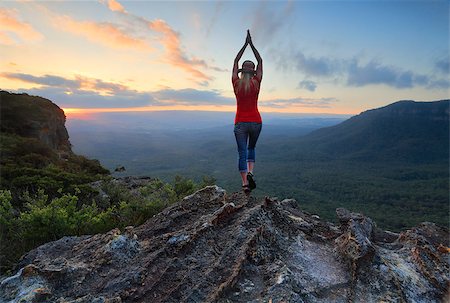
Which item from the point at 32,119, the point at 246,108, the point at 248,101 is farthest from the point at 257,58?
the point at 32,119

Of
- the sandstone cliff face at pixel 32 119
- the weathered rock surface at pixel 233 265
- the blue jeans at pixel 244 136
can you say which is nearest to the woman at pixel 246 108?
the blue jeans at pixel 244 136

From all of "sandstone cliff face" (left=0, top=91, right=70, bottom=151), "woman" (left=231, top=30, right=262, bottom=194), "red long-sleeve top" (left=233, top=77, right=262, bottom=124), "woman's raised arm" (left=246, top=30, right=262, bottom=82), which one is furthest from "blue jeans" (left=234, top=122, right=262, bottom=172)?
"sandstone cliff face" (left=0, top=91, right=70, bottom=151)

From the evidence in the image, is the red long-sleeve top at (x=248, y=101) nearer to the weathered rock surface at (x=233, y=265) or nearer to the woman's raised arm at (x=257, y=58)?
the woman's raised arm at (x=257, y=58)

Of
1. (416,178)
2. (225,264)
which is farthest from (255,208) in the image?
(416,178)

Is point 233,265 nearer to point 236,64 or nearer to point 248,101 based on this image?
point 248,101

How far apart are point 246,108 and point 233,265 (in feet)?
13.5

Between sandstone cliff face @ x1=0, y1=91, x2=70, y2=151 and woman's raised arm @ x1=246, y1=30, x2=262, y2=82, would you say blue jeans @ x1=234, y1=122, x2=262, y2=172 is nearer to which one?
woman's raised arm @ x1=246, y1=30, x2=262, y2=82

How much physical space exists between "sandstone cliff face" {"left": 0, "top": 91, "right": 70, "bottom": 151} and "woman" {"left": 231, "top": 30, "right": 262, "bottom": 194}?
23873 mm

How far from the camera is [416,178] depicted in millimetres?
158500

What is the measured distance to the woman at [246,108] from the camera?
760cm

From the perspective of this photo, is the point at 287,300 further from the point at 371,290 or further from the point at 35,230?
the point at 35,230

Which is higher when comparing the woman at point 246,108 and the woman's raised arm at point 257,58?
the woman's raised arm at point 257,58

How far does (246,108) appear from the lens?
25.0ft

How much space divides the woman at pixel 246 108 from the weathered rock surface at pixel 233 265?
1.53 meters
